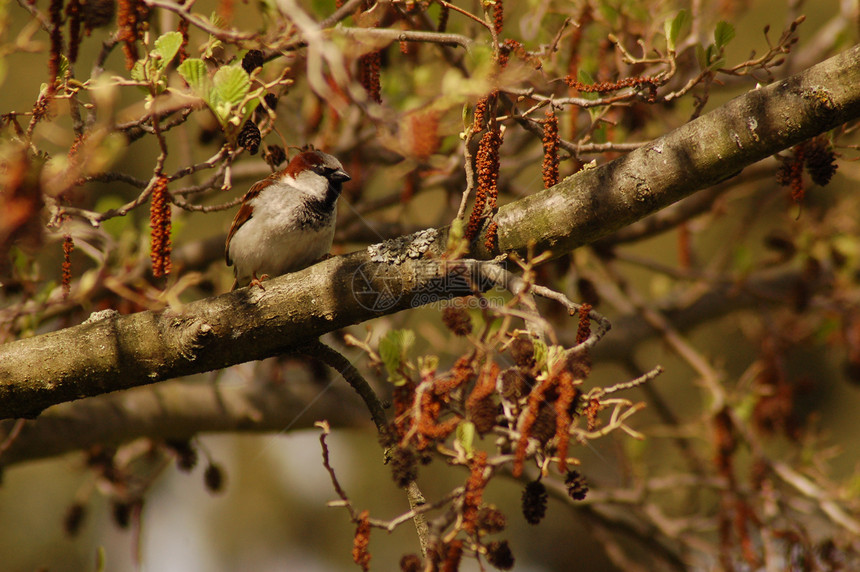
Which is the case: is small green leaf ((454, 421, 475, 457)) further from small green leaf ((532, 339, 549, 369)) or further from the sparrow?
the sparrow

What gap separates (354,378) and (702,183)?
1142 millimetres

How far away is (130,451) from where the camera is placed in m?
4.14

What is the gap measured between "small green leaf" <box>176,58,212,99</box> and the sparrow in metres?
1.36

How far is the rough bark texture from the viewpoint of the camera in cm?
196

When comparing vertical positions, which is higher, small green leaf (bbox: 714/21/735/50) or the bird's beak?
the bird's beak

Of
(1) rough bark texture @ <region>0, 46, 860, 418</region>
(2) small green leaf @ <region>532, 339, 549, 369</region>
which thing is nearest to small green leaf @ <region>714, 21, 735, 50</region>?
(1) rough bark texture @ <region>0, 46, 860, 418</region>

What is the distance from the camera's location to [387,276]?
207 cm

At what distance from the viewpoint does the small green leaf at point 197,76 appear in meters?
1.93

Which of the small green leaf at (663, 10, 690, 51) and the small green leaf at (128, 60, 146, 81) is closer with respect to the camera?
the small green leaf at (128, 60, 146, 81)

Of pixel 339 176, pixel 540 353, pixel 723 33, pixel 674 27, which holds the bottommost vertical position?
pixel 540 353

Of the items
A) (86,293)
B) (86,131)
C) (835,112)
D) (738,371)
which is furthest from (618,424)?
(738,371)

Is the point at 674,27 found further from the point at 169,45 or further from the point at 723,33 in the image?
the point at 169,45

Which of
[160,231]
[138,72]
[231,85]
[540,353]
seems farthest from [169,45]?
[540,353]

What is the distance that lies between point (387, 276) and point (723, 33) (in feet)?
4.41
